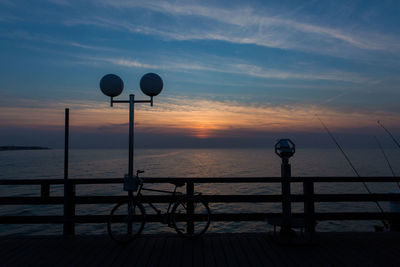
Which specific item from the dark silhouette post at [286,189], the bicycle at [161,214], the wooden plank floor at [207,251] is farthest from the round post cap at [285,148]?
the bicycle at [161,214]

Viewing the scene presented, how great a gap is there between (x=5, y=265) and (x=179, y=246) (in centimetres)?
253

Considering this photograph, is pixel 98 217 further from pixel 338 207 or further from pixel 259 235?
pixel 338 207

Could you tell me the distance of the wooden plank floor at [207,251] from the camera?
3.98 metres

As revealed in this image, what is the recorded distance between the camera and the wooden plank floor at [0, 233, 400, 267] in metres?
3.98

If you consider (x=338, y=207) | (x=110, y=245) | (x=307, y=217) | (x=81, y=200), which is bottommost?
(x=338, y=207)

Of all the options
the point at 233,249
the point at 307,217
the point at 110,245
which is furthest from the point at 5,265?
the point at 307,217

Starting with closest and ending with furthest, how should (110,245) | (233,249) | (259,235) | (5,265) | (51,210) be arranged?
(5,265) → (233,249) → (110,245) → (259,235) → (51,210)

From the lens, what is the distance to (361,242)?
4766mm

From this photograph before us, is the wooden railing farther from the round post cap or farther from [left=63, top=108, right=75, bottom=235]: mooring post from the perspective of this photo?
the round post cap

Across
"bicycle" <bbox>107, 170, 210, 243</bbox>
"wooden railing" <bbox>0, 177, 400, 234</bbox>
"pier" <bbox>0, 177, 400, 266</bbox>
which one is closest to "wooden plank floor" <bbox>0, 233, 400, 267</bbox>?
"pier" <bbox>0, 177, 400, 266</bbox>

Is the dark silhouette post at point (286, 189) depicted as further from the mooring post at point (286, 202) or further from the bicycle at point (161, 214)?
the bicycle at point (161, 214)

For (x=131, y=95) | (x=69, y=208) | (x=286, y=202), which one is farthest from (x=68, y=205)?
(x=286, y=202)

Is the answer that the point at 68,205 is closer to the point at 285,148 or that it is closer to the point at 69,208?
the point at 69,208

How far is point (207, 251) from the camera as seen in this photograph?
173 inches
